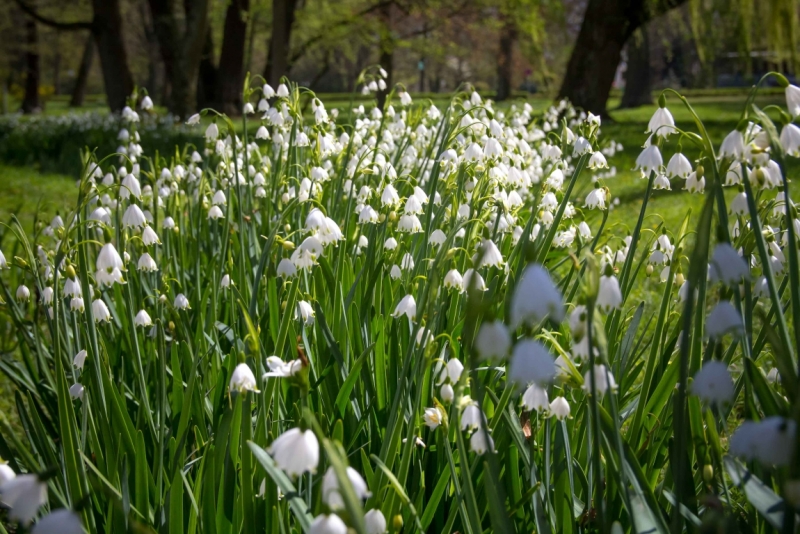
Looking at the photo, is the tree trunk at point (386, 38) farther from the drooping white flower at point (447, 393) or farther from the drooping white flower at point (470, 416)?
the drooping white flower at point (470, 416)

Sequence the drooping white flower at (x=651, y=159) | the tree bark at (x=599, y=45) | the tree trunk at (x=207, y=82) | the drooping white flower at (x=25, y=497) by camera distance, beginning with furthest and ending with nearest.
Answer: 1. the tree trunk at (x=207, y=82)
2. the tree bark at (x=599, y=45)
3. the drooping white flower at (x=651, y=159)
4. the drooping white flower at (x=25, y=497)

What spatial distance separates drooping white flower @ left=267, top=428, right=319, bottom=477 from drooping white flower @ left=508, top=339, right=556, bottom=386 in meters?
0.29

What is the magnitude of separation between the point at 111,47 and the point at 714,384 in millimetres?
15490

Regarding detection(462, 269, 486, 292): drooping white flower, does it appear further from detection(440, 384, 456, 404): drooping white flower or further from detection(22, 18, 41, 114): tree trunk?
detection(22, 18, 41, 114): tree trunk

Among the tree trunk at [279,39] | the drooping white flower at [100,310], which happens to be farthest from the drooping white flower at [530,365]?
the tree trunk at [279,39]

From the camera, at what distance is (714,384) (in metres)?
1.02

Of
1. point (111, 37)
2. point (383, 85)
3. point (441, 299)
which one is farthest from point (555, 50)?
point (441, 299)

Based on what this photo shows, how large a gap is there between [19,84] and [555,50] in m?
27.7

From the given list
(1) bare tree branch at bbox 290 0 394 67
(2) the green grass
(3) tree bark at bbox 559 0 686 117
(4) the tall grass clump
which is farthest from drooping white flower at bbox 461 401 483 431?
(1) bare tree branch at bbox 290 0 394 67

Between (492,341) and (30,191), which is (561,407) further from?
(30,191)

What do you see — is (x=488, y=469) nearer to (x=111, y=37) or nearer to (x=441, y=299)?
(x=441, y=299)

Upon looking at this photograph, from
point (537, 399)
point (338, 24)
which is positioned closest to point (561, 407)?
point (537, 399)

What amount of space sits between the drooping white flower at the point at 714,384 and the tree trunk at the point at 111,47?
14.9 m

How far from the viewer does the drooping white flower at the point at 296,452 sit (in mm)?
980
